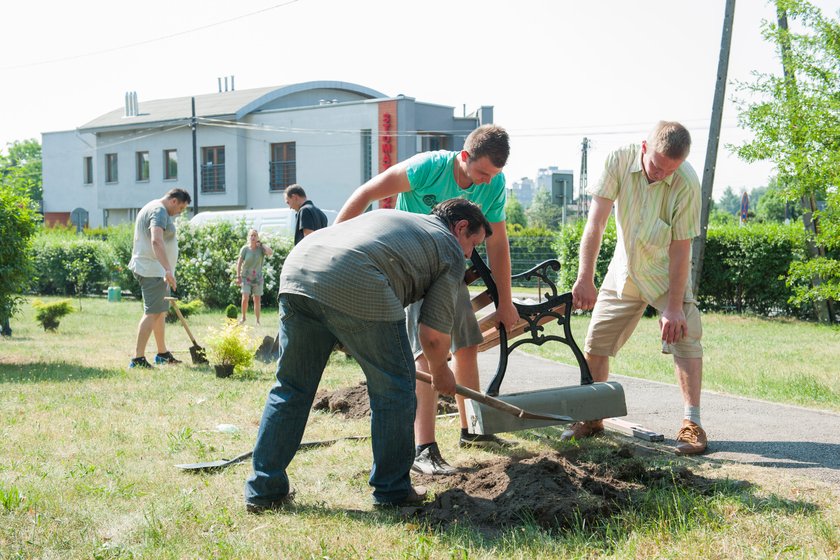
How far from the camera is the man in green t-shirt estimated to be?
461cm

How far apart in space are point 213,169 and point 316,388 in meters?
37.6

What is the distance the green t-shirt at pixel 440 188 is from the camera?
4.83 metres

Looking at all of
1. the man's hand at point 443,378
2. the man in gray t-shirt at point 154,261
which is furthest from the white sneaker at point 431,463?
the man in gray t-shirt at point 154,261

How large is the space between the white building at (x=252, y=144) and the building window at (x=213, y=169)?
0.16 ft

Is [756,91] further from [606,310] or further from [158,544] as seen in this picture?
[158,544]

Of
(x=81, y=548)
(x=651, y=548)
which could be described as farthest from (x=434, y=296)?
(x=81, y=548)

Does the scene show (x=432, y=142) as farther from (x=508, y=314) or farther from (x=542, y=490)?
(x=542, y=490)

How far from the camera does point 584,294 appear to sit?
5.36m

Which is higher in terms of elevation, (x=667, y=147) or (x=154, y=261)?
(x=667, y=147)

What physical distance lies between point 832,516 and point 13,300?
9145mm

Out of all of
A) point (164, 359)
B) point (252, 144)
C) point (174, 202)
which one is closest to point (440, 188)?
point (174, 202)

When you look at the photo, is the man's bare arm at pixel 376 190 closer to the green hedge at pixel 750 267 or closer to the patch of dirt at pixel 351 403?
the patch of dirt at pixel 351 403

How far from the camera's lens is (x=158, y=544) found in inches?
141

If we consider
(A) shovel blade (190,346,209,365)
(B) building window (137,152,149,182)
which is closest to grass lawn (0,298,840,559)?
(A) shovel blade (190,346,209,365)
